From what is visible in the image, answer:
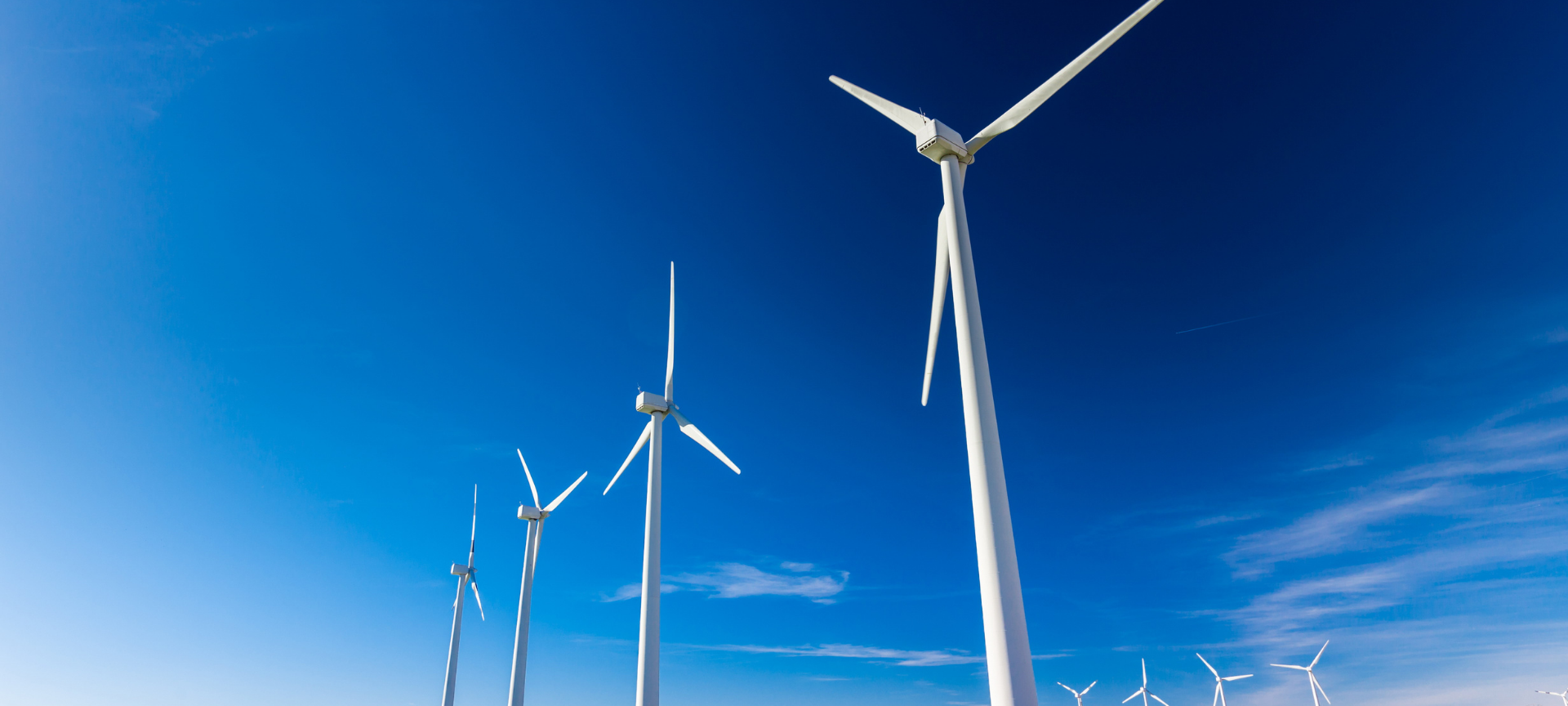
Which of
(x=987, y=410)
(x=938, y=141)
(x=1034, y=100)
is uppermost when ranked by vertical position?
(x=1034, y=100)

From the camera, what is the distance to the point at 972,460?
17.1 metres

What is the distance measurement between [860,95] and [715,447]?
24.5 m

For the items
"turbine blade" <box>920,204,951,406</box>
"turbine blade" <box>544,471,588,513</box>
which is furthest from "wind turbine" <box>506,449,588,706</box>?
"turbine blade" <box>920,204,951,406</box>

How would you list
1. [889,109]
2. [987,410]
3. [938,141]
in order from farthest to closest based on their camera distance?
[889,109]
[938,141]
[987,410]

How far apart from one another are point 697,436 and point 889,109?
27602 millimetres

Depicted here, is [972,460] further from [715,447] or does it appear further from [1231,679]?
[1231,679]

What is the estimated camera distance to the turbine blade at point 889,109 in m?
24.4

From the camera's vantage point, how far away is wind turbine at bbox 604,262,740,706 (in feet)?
131

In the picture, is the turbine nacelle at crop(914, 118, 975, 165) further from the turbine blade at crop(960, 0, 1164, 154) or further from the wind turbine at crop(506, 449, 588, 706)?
the wind turbine at crop(506, 449, 588, 706)

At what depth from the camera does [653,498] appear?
44.7 m

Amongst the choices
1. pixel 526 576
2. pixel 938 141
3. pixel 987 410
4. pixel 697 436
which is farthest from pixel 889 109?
pixel 526 576

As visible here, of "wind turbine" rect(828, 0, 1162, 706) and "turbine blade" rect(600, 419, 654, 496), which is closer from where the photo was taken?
"wind turbine" rect(828, 0, 1162, 706)

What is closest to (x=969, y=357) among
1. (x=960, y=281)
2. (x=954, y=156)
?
(x=960, y=281)

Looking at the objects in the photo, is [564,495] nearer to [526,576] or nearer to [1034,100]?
[526,576]
